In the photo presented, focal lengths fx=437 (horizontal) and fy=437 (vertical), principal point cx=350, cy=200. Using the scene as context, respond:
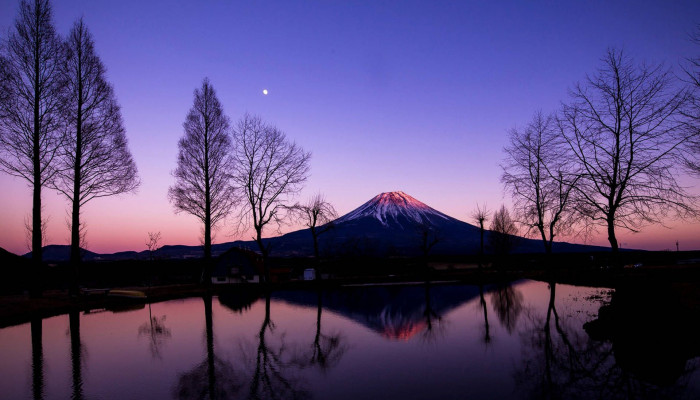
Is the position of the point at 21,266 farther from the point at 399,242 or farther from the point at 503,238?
the point at 399,242

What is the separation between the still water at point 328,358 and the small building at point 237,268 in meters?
28.9

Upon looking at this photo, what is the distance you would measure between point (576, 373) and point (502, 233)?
7981 cm

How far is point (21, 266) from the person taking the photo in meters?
35.2

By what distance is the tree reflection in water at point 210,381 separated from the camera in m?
9.26

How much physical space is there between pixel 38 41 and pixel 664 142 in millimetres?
34077

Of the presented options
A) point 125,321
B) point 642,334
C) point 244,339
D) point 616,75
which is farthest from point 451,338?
point 616,75

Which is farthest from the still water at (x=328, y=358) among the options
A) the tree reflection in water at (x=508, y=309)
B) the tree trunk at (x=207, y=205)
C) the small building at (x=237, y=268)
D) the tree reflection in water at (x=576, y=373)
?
the small building at (x=237, y=268)

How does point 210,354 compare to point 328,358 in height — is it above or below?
above

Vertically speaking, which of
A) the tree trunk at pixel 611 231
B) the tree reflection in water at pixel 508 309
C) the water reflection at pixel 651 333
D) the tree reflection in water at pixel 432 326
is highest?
the tree trunk at pixel 611 231

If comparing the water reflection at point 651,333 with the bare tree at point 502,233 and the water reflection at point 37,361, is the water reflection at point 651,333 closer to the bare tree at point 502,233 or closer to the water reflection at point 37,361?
the water reflection at point 37,361

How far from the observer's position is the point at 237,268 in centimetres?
5125

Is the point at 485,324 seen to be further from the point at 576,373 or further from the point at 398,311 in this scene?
the point at 576,373

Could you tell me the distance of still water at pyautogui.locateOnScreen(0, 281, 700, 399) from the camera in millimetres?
9445

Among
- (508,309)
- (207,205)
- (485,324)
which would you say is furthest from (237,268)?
(485,324)
